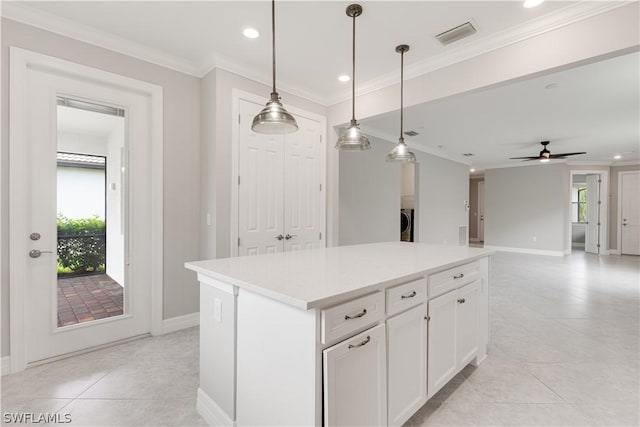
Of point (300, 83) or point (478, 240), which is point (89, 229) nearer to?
point (300, 83)

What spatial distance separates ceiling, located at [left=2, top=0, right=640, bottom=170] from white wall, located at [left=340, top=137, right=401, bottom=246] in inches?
44.3

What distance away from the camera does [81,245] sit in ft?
8.62

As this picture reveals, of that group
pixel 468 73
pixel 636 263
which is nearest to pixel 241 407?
pixel 468 73

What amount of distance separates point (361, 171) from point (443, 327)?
348cm

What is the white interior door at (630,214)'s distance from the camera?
26.8 feet

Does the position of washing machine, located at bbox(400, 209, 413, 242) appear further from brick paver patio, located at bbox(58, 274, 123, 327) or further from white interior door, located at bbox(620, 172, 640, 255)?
white interior door, located at bbox(620, 172, 640, 255)

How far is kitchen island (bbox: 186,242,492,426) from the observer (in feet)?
4.00

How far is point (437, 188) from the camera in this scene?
724 centimetres

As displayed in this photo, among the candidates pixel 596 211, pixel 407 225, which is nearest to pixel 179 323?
pixel 407 225

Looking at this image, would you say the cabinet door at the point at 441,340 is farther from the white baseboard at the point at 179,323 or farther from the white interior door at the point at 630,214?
the white interior door at the point at 630,214

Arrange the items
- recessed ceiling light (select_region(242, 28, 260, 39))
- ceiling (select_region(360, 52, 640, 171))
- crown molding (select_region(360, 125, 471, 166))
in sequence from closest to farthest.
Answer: recessed ceiling light (select_region(242, 28, 260, 39)) → ceiling (select_region(360, 52, 640, 171)) → crown molding (select_region(360, 125, 471, 166))

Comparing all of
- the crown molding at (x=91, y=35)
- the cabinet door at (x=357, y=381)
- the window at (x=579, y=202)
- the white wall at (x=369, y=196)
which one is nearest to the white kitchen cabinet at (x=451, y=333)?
the cabinet door at (x=357, y=381)

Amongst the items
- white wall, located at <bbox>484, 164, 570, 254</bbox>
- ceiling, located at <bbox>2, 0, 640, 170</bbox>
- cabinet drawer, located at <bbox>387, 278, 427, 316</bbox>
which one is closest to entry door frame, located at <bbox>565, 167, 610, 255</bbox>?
white wall, located at <bbox>484, 164, 570, 254</bbox>

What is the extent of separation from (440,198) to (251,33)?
20.0 ft
